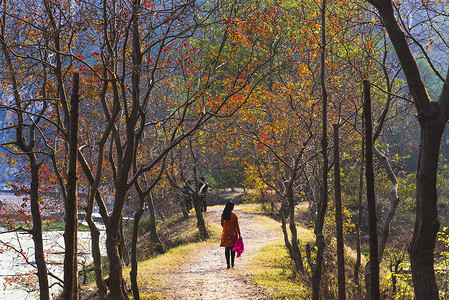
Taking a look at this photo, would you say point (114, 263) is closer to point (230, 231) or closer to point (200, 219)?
point (230, 231)

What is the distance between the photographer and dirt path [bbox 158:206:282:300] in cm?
1033

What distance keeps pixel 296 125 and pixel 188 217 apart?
13539 millimetres

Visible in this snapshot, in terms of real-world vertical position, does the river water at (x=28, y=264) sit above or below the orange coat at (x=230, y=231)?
below

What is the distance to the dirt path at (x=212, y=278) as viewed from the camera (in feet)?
33.9

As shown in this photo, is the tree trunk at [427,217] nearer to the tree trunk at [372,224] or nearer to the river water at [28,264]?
the tree trunk at [372,224]

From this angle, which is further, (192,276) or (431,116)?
(192,276)

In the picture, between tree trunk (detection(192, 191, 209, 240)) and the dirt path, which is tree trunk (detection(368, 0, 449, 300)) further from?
tree trunk (detection(192, 191, 209, 240))

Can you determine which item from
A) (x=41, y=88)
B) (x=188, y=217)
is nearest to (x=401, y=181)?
(x=188, y=217)

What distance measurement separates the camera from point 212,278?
38.5ft

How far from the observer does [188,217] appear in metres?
26.0

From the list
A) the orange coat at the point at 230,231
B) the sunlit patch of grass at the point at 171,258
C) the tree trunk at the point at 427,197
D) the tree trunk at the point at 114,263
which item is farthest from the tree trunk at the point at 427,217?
the orange coat at the point at 230,231

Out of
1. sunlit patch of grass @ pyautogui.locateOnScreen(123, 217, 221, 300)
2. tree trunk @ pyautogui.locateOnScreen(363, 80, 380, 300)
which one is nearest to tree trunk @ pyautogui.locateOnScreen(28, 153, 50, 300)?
sunlit patch of grass @ pyautogui.locateOnScreen(123, 217, 221, 300)

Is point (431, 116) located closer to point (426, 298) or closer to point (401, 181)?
point (426, 298)

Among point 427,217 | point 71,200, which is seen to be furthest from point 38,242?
point 427,217
